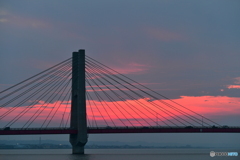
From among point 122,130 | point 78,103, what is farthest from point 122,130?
point 78,103

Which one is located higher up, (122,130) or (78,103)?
(78,103)

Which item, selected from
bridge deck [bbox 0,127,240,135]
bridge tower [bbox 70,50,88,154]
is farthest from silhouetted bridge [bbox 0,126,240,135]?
bridge tower [bbox 70,50,88,154]

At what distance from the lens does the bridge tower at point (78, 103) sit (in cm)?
6469

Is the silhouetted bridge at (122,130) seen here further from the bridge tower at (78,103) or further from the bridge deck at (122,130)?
the bridge tower at (78,103)

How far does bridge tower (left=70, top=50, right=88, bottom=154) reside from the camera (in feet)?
212

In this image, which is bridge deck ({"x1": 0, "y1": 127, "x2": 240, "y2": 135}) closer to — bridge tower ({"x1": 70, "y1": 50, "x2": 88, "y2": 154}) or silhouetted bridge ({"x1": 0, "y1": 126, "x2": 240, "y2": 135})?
silhouetted bridge ({"x1": 0, "y1": 126, "x2": 240, "y2": 135})

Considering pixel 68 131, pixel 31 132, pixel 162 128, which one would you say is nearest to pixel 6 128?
pixel 31 132

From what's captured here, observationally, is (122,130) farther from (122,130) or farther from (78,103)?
(78,103)

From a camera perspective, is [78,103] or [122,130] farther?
[122,130]

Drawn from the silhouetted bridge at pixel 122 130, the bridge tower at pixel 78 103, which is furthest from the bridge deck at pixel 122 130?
the bridge tower at pixel 78 103

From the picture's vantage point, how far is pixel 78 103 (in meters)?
65.5

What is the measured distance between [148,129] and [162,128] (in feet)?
8.08

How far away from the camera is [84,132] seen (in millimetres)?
64750

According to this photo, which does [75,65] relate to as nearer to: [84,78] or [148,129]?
[84,78]
